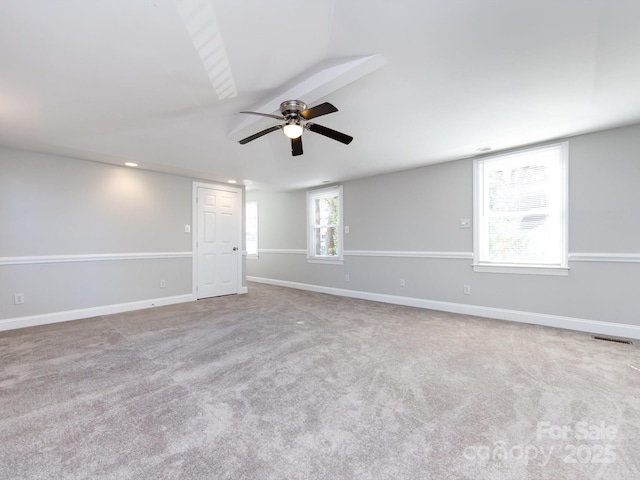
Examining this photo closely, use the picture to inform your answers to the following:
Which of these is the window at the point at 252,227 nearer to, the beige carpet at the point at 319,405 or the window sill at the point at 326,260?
the window sill at the point at 326,260

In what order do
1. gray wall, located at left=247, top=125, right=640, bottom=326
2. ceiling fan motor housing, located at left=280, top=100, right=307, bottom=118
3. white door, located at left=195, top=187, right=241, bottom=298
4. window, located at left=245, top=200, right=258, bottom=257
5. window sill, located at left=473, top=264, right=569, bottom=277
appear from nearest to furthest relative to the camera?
ceiling fan motor housing, located at left=280, top=100, right=307, bottom=118 → gray wall, located at left=247, top=125, right=640, bottom=326 → window sill, located at left=473, top=264, right=569, bottom=277 → white door, located at left=195, top=187, right=241, bottom=298 → window, located at left=245, top=200, right=258, bottom=257

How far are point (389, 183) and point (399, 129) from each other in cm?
191

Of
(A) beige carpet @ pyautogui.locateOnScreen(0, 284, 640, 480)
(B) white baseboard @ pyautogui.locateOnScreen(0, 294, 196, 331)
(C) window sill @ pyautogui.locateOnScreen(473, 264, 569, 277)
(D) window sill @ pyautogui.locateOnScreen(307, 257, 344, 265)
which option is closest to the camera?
(A) beige carpet @ pyautogui.locateOnScreen(0, 284, 640, 480)

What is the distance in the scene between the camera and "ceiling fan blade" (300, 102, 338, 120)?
207cm

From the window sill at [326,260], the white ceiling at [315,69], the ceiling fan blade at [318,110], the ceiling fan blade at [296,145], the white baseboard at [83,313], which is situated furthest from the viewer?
the window sill at [326,260]

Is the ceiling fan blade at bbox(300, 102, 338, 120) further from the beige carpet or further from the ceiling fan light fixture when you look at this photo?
the beige carpet

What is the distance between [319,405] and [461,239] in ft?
10.9

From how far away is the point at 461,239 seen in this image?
4.19 meters

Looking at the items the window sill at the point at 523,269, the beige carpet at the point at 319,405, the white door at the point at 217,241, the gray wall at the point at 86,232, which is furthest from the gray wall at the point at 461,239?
the gray wall at the point at 86,232

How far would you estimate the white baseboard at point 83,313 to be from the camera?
139 inches

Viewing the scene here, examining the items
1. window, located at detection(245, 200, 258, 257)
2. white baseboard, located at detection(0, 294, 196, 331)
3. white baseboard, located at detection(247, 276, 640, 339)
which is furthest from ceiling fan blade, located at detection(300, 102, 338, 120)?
window, located at detection(245, 200, 258, 257)

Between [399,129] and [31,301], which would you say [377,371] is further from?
[31,301]

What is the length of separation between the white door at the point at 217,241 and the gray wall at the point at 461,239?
4.43ft

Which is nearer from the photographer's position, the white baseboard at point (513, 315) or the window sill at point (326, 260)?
the white baseboard at point (513, 315)
